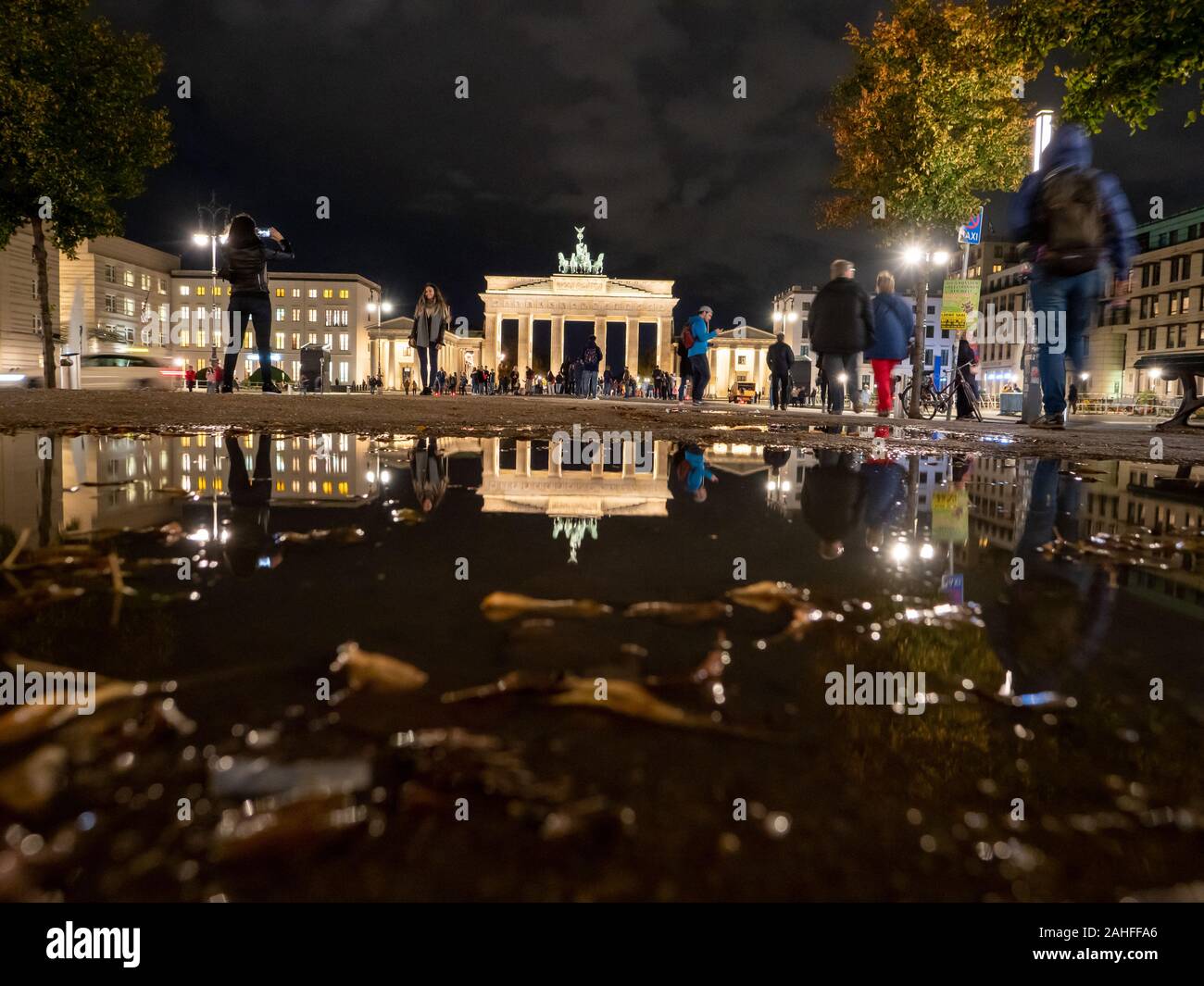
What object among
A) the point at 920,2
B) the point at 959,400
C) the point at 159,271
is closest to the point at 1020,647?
the point at 959,400

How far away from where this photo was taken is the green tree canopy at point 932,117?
2025cm

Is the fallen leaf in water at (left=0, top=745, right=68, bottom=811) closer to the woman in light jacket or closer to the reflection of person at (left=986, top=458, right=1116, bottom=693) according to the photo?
the reflection of person at (left=986, top=458, right=1116, bottom=693)

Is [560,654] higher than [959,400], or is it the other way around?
[959,400]

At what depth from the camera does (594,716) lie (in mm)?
1116

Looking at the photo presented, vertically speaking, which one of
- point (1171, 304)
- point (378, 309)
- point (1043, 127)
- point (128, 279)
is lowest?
point (1043, 127)

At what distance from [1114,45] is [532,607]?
10.8m

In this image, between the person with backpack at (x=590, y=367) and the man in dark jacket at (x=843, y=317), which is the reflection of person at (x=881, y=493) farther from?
the person with backpack at (x=590, y=367)

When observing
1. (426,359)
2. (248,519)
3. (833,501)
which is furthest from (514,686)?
(426,359)

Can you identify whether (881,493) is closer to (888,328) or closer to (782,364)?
(888,328)

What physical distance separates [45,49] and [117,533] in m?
25.9

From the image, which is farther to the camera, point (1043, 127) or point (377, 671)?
point (1043, 127)
